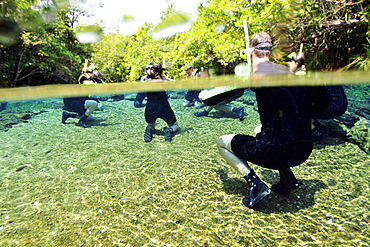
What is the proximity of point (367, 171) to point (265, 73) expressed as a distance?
6.48ft

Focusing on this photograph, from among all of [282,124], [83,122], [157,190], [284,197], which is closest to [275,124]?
[282,124]

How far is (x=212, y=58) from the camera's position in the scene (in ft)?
54.2

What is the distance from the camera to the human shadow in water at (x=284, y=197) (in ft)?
7.86

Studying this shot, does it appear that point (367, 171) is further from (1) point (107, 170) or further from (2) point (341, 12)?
(2) point (341, 12)

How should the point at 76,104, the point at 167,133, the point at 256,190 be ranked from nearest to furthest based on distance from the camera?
the point at 256,190, the point at 167,133, the point at 76,104

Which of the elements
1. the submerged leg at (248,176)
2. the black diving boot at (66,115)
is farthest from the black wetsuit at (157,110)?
the submerged leg at (248,176)

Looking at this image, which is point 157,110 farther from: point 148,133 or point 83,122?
point 83,122

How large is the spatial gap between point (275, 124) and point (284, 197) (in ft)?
3.17

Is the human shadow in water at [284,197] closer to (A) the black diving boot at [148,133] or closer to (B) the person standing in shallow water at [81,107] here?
(A) the black diving boot at [148,133]

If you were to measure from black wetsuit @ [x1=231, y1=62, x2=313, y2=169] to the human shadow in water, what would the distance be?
0.51 metres

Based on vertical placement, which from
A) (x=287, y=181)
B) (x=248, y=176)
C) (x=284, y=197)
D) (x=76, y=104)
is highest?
(x=76, y=104)

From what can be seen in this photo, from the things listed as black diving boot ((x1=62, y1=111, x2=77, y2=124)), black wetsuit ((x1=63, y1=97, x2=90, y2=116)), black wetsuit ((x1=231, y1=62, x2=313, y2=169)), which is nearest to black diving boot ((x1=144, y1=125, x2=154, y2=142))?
black wetsuit ((x1=63, y1=97, x2=90, y2=116))

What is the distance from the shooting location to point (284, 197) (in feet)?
8.22

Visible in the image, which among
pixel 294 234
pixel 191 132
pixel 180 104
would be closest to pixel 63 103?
pixel 180 104
